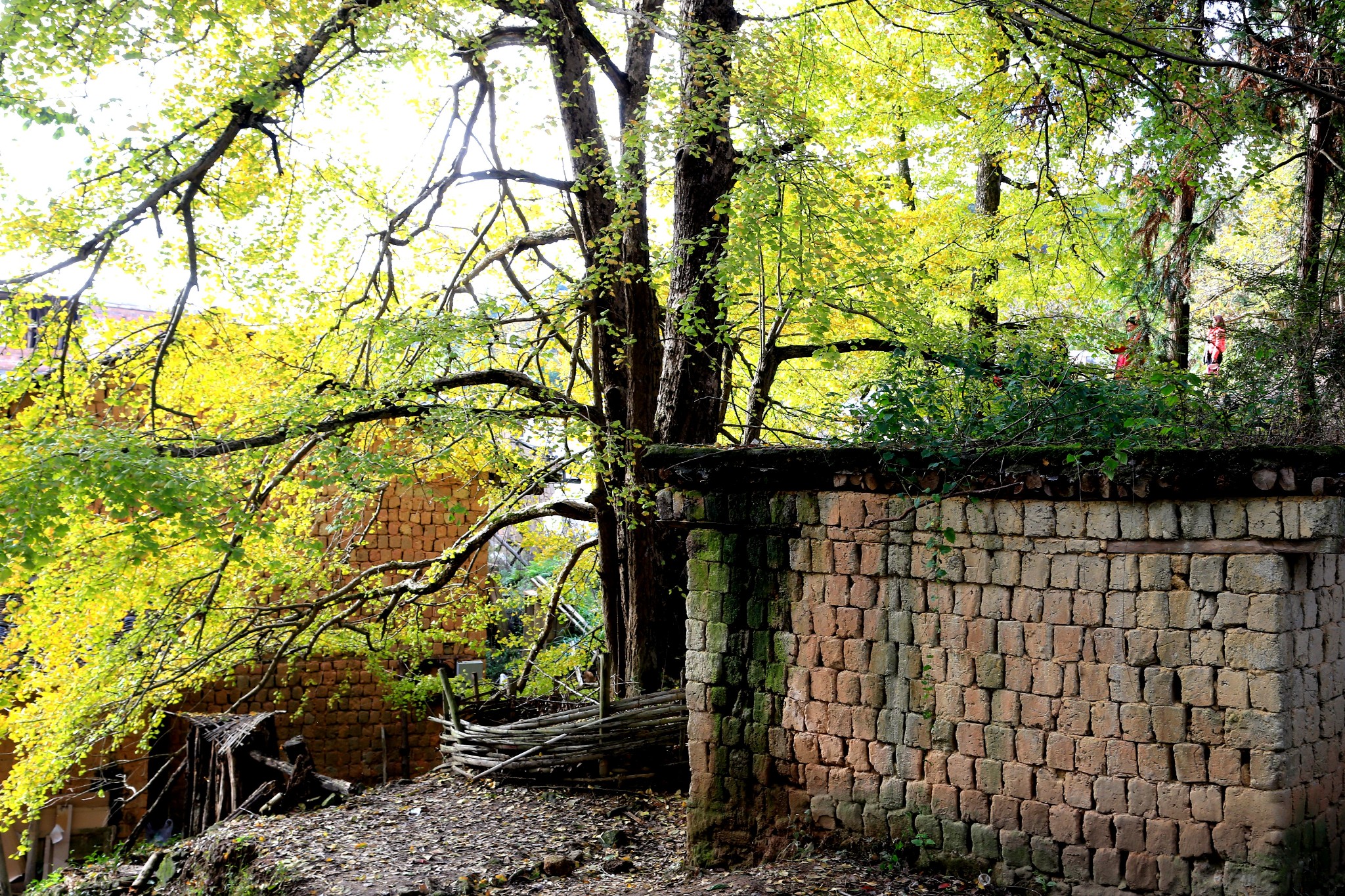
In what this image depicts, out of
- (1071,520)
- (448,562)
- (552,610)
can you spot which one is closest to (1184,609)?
(1071,520)

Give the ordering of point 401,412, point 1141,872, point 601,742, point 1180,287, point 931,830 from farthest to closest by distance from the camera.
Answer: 1. point 1180,287
2. point 601,742
3. point 401,412
4. point 931,830
5. point 1141,872

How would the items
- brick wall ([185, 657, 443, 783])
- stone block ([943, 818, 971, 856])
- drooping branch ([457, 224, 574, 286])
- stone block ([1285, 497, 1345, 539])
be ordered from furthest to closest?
brick wall ([185, 657, 443, 783]), drooping branch ([457, 224, 574, 286]), stone block ([943, 818, 971, 856]), stone block ([1285, 497, 1345, 539])

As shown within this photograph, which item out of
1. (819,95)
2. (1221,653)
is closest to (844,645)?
(1221,653)

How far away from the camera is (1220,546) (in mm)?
4559

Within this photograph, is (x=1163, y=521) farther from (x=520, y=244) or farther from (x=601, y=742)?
(x=520, y=244)

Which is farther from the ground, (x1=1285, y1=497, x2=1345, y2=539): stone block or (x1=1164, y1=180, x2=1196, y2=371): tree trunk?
(x1=1164, y1=180, x2=1196, y2=371): tree trunk

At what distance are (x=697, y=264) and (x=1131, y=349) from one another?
4.23 m

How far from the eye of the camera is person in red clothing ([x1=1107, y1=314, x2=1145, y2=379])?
898cm

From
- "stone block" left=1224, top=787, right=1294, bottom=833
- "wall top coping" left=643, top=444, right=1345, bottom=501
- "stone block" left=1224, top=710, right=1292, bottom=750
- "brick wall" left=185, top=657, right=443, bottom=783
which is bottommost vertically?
"brick wall" left=185, top=657, right=443, bottom=783

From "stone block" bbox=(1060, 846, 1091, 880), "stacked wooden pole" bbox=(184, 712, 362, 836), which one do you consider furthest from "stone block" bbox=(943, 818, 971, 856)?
"stacked wooden pole" bbox=(184, 712, 362, 836)

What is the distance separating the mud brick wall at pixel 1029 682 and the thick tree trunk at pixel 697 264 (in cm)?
285

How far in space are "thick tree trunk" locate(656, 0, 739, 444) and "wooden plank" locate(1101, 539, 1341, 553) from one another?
436cm

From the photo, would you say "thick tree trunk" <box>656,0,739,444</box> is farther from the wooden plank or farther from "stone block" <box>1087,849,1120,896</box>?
"stone block" <box>1087,849,1120,896</box>

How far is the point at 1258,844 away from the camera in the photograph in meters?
4.46
